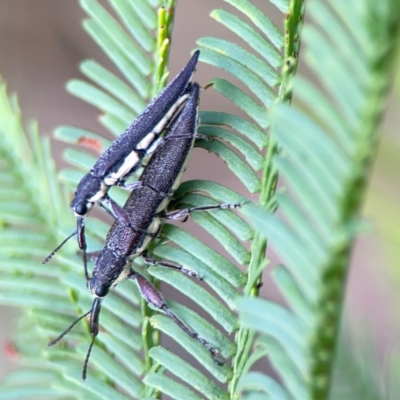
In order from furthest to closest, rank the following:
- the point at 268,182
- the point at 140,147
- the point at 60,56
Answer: the point at 60,56
the point at 140,147
the point at 268,182

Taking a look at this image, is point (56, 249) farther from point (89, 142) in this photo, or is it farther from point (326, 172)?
point (326, 172)

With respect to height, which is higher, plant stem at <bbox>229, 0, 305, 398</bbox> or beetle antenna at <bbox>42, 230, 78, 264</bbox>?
plant stem at <bbox>229, 0, 305, 398</bbox>

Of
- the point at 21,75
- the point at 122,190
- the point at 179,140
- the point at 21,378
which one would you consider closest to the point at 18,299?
the point at 21,378

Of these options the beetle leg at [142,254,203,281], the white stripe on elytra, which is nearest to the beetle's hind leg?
the beetle leg at [142,254,203,281]

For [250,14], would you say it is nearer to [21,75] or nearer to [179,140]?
[179,140]

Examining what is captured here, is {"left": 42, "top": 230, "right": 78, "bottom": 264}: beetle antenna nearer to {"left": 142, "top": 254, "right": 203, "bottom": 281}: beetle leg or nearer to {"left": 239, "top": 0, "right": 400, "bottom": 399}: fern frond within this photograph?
{"left": 142, "top": 254, "right": 203, "bottom": 281}: beetle leg

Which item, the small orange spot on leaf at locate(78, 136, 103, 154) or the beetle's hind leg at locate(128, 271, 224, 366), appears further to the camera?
the small orange spot on leaf at locate(78, 136, 103, 154)

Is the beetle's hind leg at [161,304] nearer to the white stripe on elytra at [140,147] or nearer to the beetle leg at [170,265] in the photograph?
the beetle leg at [170,265]

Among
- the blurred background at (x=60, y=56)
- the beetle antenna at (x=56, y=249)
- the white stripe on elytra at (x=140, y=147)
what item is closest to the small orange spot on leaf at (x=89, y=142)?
the white stripe on elytra at (x=140, y=147)

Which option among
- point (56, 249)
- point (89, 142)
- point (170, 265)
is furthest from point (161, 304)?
point (89, 142)
